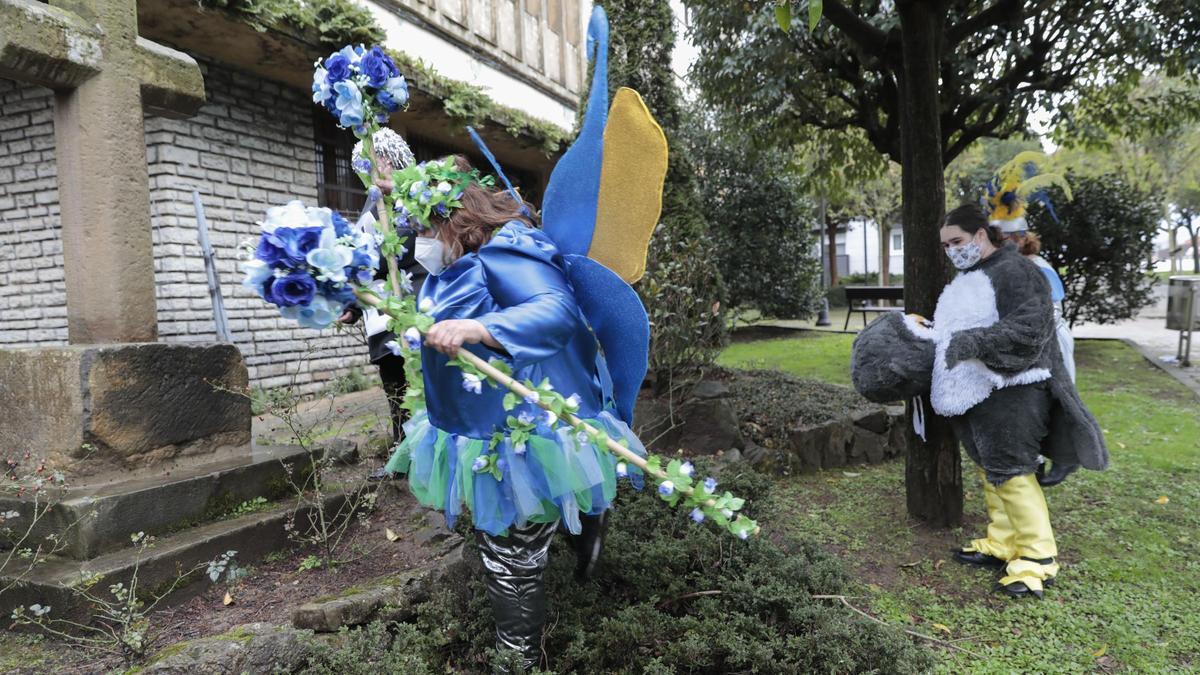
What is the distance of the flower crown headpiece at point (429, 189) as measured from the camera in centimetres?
202

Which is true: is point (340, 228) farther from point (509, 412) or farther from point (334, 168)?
point (334, 168)

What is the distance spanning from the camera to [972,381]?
3160 mm

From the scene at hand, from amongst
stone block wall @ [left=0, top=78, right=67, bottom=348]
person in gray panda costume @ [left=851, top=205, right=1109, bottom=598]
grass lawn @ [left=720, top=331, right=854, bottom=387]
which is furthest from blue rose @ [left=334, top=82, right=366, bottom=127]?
grass lawn @ [left=720, top=331, right=854, bottom=387]

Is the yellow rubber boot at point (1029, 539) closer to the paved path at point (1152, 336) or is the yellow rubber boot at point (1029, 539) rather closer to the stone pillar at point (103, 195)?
the stone pillar at point (103, 195)

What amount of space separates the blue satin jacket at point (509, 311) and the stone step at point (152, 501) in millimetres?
1401

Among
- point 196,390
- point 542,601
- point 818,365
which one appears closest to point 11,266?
point 196,390

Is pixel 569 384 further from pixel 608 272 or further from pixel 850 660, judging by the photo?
pixel 850 660

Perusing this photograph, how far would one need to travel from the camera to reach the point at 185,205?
245 inches

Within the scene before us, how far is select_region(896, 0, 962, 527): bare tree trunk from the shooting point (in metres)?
3.68

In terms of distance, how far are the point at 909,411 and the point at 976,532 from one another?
791 millimetres

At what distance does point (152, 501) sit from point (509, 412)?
1.67 meters

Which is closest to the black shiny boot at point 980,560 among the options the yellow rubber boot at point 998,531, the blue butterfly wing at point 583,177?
the yellow rubber boot at point 998,531

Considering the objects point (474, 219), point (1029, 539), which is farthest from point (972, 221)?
point (474, 219)

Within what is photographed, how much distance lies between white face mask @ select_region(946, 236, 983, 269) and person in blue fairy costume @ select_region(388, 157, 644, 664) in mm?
2102
